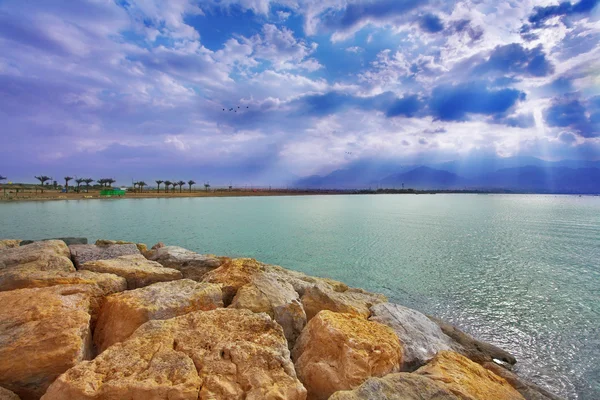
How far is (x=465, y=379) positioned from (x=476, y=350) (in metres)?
4.03

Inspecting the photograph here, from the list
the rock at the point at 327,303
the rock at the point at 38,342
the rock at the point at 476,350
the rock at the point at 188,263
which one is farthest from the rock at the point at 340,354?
the rock at the point at 188,263

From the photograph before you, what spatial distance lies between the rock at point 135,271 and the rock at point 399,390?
6.00m

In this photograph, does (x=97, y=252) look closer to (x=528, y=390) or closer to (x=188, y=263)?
(x=188, y=263)

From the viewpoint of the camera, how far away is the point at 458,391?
13.8ft

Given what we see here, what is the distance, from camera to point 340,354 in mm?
5066

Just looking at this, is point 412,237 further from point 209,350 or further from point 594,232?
point 209,350

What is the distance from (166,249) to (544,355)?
39.0 ft

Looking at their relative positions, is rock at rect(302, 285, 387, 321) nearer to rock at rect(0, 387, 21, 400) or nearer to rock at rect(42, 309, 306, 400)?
rock at rect(42, 309, 306, 400)

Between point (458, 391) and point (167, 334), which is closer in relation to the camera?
point (458, 391)

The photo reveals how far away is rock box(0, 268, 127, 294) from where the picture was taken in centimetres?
679

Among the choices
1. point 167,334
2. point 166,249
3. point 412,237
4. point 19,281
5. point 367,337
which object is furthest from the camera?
point 412,237

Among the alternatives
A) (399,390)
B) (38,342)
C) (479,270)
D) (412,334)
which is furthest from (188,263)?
(479,270)

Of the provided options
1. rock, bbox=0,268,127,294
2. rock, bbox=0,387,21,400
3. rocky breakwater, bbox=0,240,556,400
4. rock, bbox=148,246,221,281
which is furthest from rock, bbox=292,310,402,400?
rock, bbox=148,246,221,281

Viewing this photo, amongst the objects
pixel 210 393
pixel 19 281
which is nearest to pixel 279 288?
pixel 210 393
